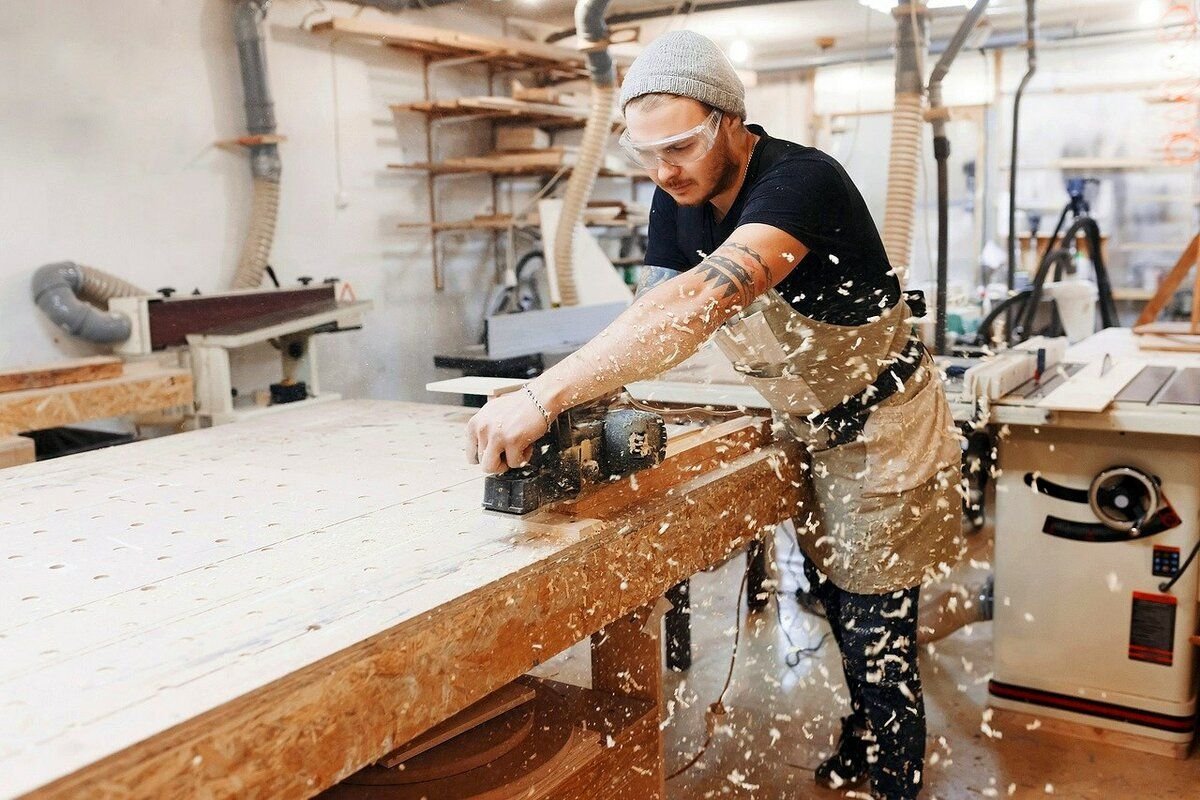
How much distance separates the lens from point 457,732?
143 centimetres

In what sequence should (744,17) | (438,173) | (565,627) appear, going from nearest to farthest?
(565,627), (438,173), (744,17)

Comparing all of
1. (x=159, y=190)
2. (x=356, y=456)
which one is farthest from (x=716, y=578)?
(x=159, y=190)

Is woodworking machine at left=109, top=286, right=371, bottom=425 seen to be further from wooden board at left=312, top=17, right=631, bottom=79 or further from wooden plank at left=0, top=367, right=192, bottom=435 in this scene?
wooden board at left=312, top=17, right=631, bottom=79

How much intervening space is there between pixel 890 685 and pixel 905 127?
1693 mm

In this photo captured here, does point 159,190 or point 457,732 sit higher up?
point 159,190

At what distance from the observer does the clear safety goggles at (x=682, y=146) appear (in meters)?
1.75

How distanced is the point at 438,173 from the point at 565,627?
4.96m

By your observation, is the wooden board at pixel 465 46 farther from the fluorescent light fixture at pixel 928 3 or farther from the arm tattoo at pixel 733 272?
the arm tattoo at pixel 733 272

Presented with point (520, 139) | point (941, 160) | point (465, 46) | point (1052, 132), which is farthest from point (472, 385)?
point (1052, 132)

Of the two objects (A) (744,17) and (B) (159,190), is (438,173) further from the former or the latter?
(A) (744,17)

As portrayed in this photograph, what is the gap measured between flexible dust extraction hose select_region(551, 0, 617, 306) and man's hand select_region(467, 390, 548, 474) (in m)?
2.31

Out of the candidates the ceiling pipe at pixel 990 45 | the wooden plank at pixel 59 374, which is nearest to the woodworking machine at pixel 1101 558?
the wooden plank at pixel 59 374

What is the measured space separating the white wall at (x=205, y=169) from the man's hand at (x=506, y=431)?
3289 millimetres

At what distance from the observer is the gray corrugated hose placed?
371cm
